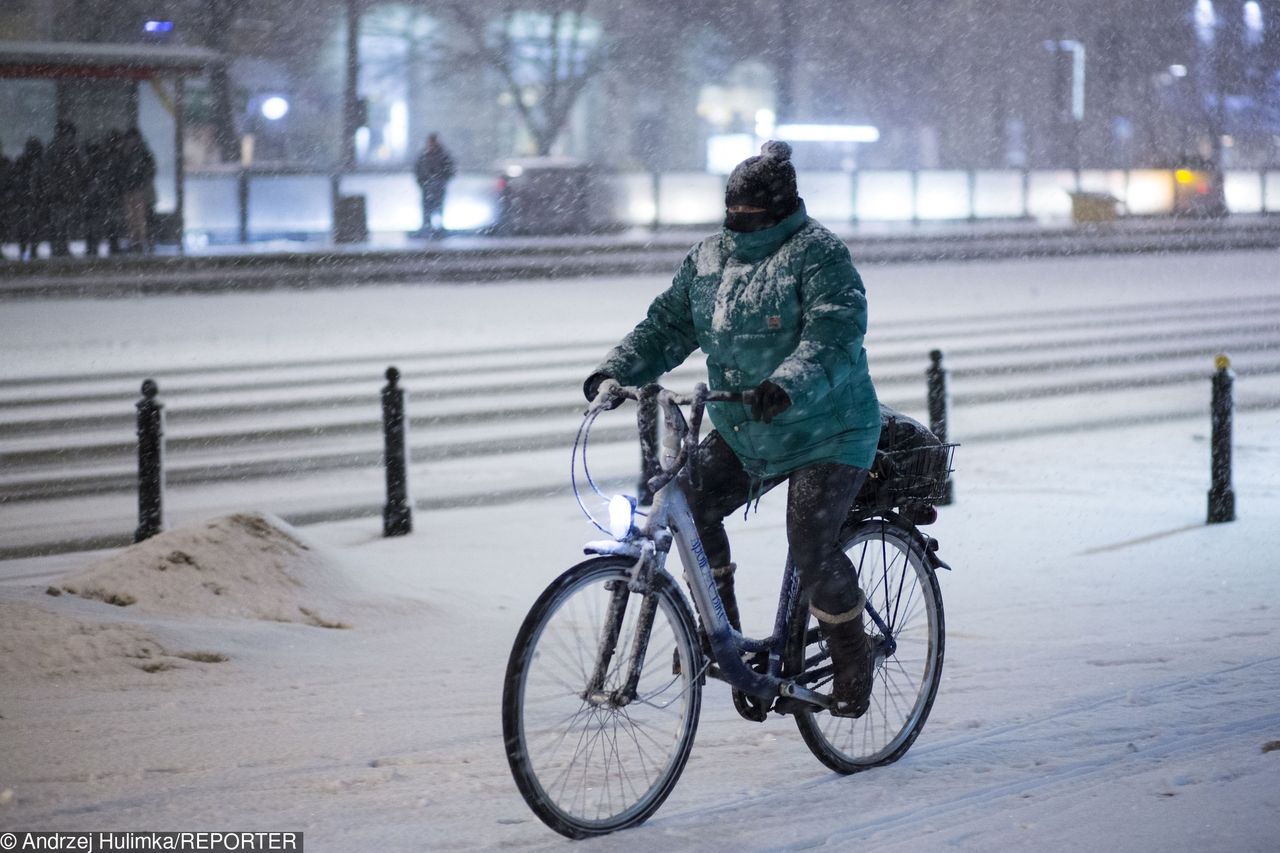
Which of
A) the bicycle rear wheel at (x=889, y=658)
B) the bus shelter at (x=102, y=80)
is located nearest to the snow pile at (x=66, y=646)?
the bicycle rear wheel at (x=889, y=658)

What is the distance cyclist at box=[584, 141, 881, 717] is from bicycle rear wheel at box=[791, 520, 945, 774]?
182 mm

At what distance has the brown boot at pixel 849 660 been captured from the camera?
4555mm

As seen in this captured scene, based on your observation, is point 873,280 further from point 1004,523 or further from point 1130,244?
point 1004,523

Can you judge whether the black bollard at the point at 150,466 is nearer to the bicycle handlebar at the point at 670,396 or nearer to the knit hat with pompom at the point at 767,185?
the bicycle handlebar at the point at 670,396

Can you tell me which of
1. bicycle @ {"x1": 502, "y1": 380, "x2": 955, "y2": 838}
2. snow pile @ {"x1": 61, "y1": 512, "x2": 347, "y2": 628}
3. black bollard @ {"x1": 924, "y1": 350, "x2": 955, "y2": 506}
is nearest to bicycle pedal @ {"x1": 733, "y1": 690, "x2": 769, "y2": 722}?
bicycle @ {"x1": 502, "y1": 380, "x2": 955, "y2": 838}

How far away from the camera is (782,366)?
411 cm

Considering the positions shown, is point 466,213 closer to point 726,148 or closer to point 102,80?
point 102,80

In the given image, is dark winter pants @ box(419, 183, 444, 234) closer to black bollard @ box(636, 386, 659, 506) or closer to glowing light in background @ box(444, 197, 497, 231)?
glowing light in background @ box(444, 197, 497, 231)

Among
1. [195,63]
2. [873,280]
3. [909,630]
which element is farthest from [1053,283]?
[909,630]

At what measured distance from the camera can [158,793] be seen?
15.1 ft

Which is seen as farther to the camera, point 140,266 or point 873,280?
point 873,280

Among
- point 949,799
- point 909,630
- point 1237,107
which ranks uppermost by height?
point 1237,107

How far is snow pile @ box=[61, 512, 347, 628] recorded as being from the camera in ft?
21.9

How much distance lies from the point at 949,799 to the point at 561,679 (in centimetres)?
122
